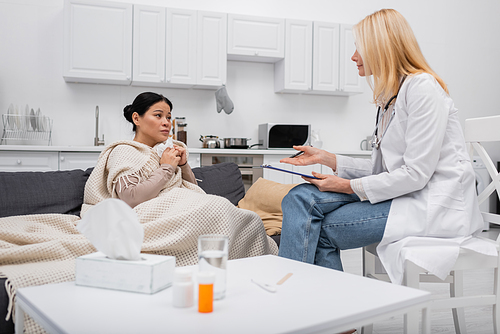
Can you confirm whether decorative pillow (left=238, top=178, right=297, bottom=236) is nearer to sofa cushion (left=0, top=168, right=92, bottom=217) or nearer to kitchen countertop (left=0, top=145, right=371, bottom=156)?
sofa cushion (left=0, top=168, right=92, bottom=217)

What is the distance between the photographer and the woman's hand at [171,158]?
6.89 ft

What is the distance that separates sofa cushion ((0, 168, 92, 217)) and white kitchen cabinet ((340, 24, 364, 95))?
311cm

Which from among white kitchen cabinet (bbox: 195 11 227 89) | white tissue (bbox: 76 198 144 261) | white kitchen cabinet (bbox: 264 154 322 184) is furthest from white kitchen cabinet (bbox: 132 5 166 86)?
white tissue (bbox: 76 198 144 261)

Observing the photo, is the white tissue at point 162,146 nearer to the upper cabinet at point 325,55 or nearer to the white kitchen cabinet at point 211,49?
the white kitchen cabinet at point 211,49

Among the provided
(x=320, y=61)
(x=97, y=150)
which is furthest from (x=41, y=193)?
(x=320, y=61)

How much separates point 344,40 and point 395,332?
3297mm

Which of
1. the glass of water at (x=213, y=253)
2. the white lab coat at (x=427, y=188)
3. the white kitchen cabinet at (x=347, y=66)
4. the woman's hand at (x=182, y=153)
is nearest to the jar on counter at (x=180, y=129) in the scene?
the white kitchen cabinet at (x=347, y=66)

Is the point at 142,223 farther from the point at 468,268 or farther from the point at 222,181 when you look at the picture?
the point at 468,268

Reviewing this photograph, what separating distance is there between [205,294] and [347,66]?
4.02m

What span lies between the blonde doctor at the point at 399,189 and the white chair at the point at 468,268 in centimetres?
4

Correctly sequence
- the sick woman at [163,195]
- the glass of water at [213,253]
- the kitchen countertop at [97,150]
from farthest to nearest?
the kitchen countertop at [97,150]
the sick woman at [163,195]
the glass of water at [213,253]

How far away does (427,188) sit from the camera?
57.7 inches

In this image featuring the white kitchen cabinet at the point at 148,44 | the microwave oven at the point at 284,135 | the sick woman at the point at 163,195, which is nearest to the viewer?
the sick woman at the point at 163,195

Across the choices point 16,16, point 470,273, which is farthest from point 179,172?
point 16,16
